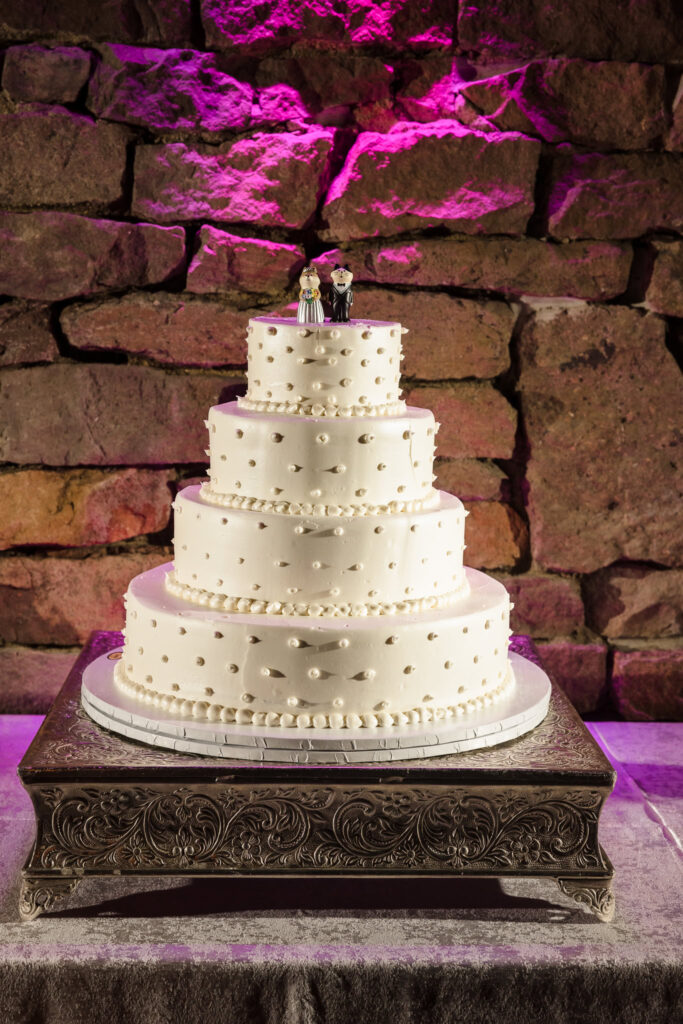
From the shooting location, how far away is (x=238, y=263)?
2.99m

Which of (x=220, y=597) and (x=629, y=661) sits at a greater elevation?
(x=220, y=597)

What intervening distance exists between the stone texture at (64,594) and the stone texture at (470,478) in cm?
80

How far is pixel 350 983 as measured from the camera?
1.99m

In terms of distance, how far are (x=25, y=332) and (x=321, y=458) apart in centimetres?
114

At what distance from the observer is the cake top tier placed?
90.6 inches

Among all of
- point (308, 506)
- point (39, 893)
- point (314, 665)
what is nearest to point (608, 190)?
point (308, 506)

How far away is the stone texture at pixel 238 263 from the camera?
2.98m

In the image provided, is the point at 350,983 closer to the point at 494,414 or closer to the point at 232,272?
the point at 494,414

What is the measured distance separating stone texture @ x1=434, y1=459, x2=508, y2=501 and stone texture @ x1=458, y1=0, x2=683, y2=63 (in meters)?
1.08

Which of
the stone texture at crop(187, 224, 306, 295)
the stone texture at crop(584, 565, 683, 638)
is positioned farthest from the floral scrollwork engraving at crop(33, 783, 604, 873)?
the stone texture at crop(187, 224, 306, 295)

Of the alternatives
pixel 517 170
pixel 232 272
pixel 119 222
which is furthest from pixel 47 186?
pixel 517 170

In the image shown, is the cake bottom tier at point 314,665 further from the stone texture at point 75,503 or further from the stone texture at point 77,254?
the stone texture at point 77,254

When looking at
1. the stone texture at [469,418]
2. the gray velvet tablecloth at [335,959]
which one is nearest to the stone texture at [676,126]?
the stone texture at [469,418]

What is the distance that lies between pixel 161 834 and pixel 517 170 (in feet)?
6.25
